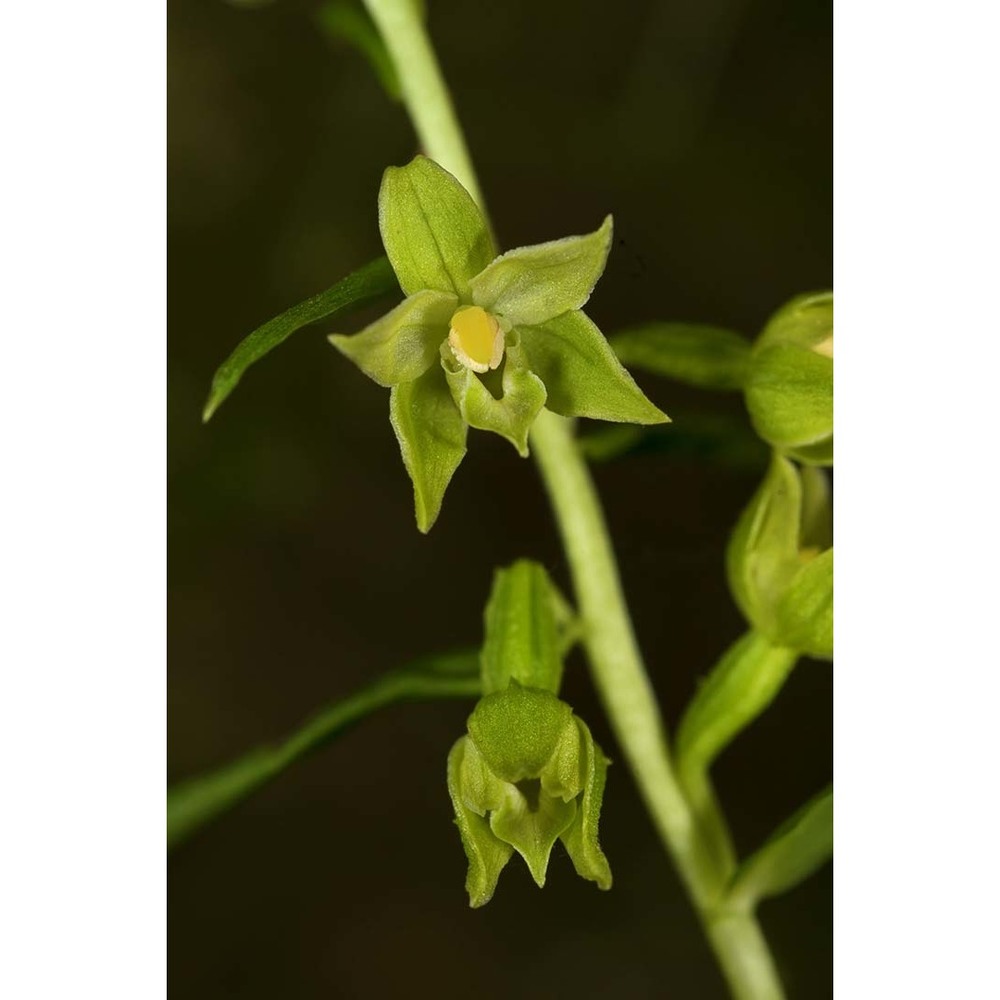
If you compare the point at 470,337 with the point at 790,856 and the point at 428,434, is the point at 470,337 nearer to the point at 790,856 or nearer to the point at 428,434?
the point at 428,434

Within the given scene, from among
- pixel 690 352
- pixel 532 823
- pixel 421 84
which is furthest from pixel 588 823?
pixel 421 84

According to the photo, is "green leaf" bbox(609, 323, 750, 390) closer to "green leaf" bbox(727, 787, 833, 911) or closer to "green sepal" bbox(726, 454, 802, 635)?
"green sepal" bbox(726, 454, 802, 635)

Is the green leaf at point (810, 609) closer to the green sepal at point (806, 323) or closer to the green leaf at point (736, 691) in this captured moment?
the green leaf at point (736, 691)
